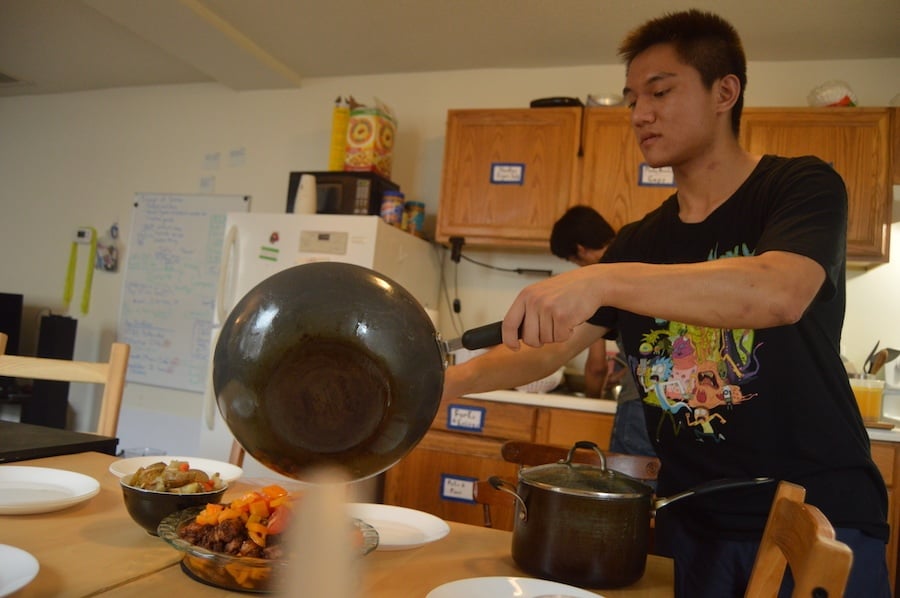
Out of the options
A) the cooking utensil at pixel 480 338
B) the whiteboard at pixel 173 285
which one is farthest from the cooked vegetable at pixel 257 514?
the whiteboard at pixel 173 285

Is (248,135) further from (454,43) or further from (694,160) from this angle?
(694,160)

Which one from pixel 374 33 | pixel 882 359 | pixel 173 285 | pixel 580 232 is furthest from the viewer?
pixel 173 285

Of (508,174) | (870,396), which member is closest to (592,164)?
(508,174)

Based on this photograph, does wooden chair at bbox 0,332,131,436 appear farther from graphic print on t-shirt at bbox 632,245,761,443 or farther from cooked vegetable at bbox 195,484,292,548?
graphic print on t-shirt at bbox 632,245,761,443

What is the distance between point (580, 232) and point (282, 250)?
1345 millimetres

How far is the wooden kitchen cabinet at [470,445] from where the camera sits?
8.25 feet

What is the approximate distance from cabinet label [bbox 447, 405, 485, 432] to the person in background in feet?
1.79

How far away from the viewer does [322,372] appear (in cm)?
64

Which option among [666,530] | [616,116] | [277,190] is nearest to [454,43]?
[616,116]

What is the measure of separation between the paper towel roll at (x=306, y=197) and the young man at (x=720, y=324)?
6.61ft

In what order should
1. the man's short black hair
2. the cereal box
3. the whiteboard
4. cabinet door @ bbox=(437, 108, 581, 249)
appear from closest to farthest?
the man's short black hair
cabinet door @ bbox=(437, 108, 581, 249)
the cereal box
the whiteboard

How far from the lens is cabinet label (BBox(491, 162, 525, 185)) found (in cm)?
307

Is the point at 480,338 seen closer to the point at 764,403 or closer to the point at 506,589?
the point at 506,589

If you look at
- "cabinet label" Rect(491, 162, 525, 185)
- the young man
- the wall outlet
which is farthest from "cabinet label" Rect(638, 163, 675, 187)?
the wall outlet
